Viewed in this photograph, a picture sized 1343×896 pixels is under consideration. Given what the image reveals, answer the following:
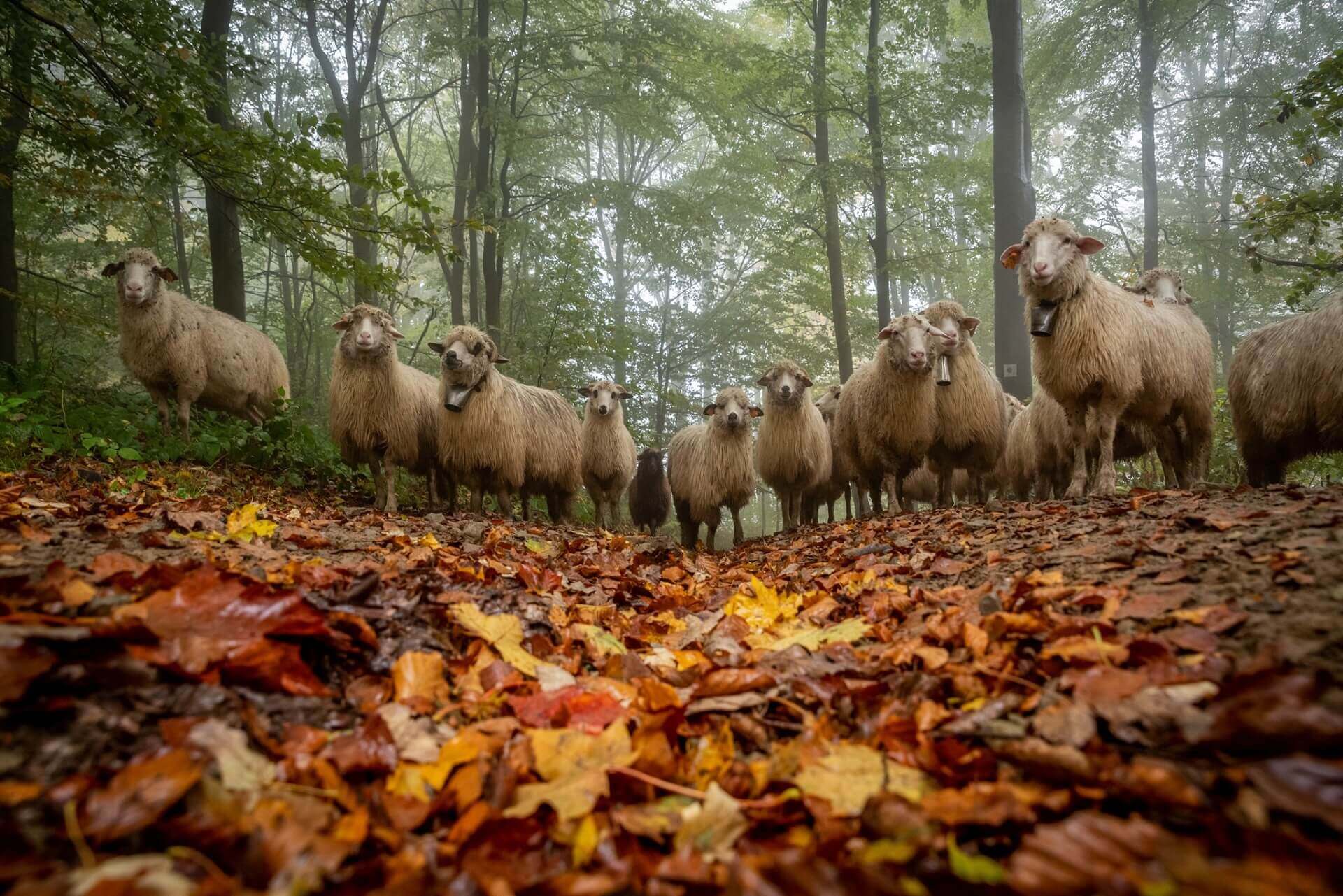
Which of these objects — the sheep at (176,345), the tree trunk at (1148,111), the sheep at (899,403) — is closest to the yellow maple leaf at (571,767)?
the sheep at (899,403)

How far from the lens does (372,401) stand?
279 inches

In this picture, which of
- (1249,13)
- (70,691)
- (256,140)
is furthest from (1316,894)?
(1249,13)

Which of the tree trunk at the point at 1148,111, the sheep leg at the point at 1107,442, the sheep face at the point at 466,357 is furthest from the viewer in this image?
the tree trunk at the point at 1148,111

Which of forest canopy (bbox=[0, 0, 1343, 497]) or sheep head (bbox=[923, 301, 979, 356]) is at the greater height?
forest canopy (bbox=[0, 0, 1343, 497])

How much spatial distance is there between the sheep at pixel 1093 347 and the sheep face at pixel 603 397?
17.0ft

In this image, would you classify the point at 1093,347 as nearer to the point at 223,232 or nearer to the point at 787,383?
the point at 787,383

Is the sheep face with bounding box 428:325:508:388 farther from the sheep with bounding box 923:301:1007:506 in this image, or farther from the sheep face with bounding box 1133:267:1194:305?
the sheep face with bounding box 1133:267:1194:305

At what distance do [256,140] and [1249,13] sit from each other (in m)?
31.4

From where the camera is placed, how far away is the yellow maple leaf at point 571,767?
51.0 inches

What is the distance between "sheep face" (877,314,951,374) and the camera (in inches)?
264

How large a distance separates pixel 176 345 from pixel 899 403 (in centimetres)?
943

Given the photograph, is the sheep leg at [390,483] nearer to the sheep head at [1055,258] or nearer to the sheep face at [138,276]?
the sheep face at [138,276]

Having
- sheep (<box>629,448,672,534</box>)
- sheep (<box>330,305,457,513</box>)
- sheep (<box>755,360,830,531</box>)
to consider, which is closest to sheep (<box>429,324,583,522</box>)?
sheep (<box>330,305,457,513</box>)

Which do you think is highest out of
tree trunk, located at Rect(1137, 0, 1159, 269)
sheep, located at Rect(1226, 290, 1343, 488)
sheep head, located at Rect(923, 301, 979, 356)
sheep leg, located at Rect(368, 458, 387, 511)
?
tree trunk, located at Rect(1137, 0, 1159, 269)
